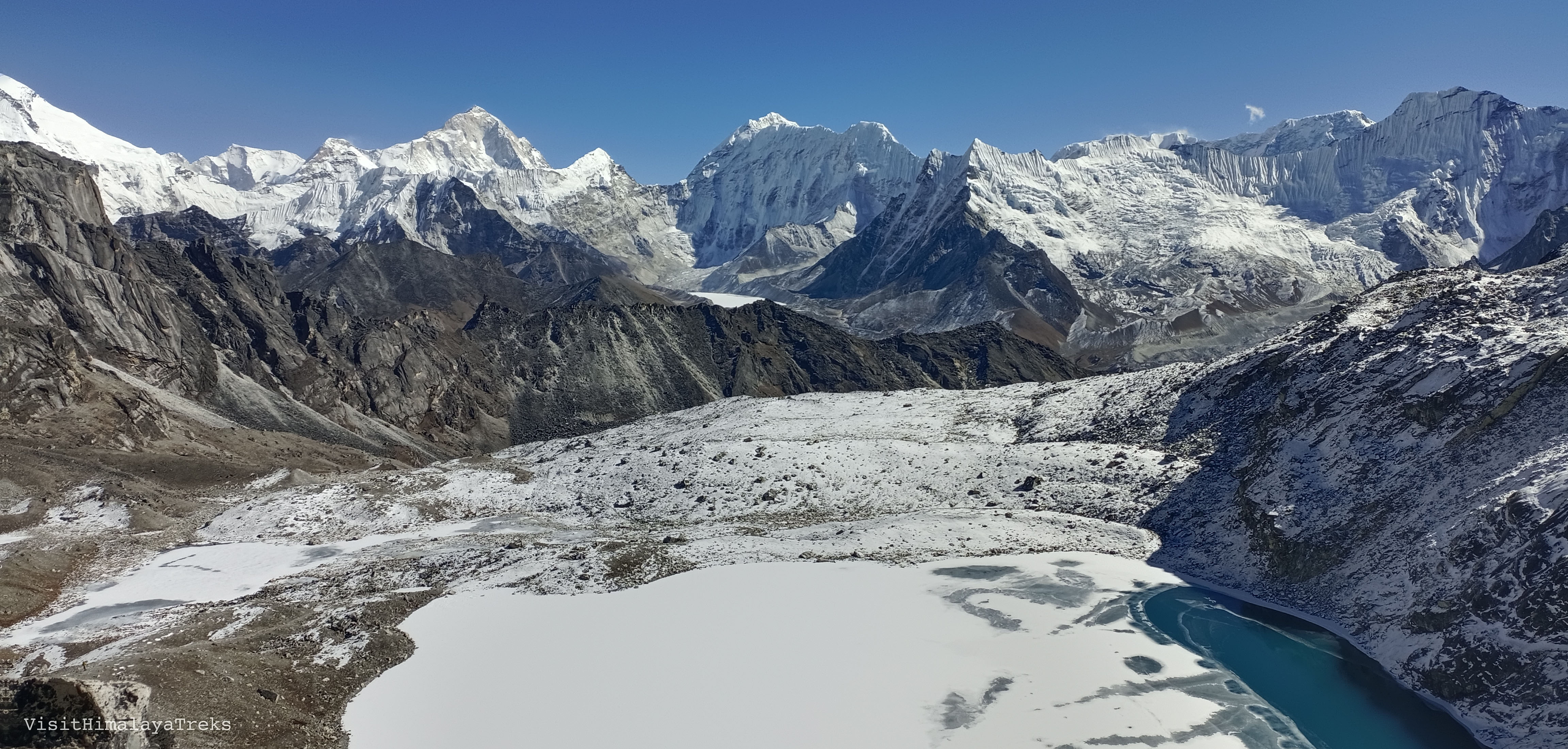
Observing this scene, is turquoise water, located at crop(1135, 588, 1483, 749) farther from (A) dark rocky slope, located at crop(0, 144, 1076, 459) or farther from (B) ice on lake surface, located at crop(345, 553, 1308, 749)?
(A) dark rocky slope, located at crop(0, 144, 1076, 459)

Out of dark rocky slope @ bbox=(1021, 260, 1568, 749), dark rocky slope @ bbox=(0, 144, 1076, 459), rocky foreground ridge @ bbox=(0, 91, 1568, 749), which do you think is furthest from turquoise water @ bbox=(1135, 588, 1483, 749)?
dark rocky slope @ bbox=(0, 144, 1076, 459)

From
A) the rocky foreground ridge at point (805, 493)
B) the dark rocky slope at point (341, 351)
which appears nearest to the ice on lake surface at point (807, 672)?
the rocky foreground ridge at point (805, 493)

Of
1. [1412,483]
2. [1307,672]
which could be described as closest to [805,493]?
[1307,672]

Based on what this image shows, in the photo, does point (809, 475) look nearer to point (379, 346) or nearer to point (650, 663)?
point (650, 663)

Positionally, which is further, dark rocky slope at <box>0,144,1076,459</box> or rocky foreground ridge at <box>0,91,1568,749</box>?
dark rocky slope at <box>0,144,1076,459</box>

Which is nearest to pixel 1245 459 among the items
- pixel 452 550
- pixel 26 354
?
pixel 452 550
